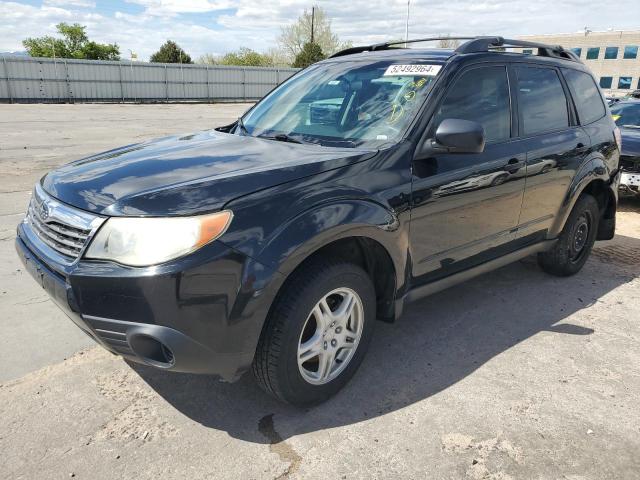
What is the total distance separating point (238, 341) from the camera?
2.33m

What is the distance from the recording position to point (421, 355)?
342 centimetres

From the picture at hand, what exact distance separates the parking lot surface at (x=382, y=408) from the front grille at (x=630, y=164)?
13.2 feet

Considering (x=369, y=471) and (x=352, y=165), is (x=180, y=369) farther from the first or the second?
(x=352, y=165)

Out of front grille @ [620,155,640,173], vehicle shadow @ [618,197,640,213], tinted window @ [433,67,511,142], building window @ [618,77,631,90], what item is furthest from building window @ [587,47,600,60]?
tinted window @ [433,67,511,142]

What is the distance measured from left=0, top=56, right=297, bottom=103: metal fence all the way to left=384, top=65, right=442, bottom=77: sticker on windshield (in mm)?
24029

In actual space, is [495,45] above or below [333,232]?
above

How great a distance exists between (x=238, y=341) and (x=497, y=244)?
2.20m

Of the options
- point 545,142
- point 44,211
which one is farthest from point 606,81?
point 44,211

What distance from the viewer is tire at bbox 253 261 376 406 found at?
249 centimetres

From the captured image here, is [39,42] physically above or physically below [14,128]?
above

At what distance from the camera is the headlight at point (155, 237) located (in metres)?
2.18

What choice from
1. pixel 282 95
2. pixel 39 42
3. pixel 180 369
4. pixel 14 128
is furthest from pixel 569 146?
A: pixel 39 42

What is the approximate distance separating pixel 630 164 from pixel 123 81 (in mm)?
29433

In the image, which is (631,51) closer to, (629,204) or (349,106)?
(629,204)
